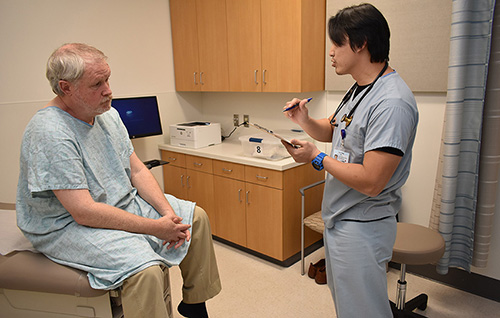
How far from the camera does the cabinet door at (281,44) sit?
2.80m

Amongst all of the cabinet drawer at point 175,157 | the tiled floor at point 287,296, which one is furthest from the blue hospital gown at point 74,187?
the cabinet drawer at point 175,157

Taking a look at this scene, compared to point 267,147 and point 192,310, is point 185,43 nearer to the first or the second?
point 267,147

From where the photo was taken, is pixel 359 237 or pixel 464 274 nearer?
pixel 359 237

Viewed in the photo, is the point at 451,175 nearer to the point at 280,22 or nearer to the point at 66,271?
the point at 280,22

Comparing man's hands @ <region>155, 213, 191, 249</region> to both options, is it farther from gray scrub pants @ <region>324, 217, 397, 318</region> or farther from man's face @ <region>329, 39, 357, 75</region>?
man's face @ <region>329, 39, 357, 75</region>

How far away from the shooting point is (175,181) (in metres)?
3.65

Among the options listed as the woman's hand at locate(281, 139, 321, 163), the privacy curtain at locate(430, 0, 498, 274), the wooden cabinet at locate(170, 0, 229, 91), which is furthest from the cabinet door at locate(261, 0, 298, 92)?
the woman's hand at locate(281, 139, 321, 163)

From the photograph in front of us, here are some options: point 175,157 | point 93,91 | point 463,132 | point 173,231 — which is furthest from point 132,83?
point 463,132

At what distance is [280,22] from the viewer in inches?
113

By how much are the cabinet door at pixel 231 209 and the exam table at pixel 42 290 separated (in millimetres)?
1578

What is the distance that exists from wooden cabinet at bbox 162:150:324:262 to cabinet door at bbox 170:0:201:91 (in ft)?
2.36

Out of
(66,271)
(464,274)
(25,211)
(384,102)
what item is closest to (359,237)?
(384,102)

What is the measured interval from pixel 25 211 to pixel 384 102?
1.49 m

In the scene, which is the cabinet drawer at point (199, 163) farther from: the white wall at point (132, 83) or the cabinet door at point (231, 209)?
the white wall at point (132, 83)
